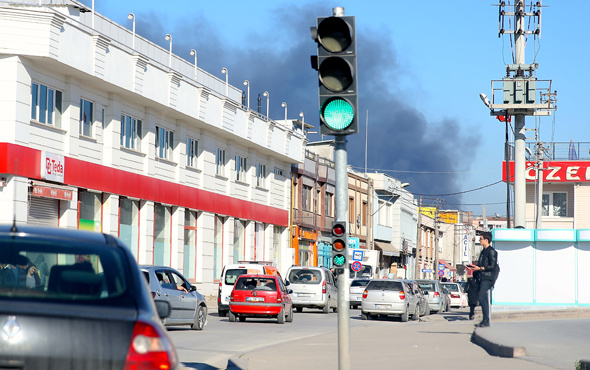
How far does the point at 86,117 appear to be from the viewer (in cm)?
3275

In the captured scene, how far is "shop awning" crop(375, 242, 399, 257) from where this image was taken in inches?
3072

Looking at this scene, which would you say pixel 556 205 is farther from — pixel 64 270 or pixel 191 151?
pixel 64 270

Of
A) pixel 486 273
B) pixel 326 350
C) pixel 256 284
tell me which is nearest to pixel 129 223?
pixel 256 284

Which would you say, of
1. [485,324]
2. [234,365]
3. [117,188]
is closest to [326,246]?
[117,188]

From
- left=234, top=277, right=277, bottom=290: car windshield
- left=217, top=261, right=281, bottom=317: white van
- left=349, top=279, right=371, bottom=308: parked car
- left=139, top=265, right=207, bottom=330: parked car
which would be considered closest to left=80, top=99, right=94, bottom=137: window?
left=217, top=261, right=281, bottom=317: white van

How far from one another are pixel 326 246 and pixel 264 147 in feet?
52.1

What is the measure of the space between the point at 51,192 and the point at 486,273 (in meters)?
15.2

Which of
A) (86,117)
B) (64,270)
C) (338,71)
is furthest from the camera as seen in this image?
(86,117)

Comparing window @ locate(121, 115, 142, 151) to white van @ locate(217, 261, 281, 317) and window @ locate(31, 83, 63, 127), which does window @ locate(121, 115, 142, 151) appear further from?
white van @ locate(217, 261, 281, 317)

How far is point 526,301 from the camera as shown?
87.6 ft

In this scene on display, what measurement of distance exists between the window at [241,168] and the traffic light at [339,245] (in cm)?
3820

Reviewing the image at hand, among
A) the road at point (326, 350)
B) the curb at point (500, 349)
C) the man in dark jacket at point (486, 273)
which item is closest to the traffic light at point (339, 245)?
the road at point (326, 350)

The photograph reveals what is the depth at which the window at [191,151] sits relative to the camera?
41.9 metres

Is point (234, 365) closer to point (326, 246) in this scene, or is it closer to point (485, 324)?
point (485, 324)
